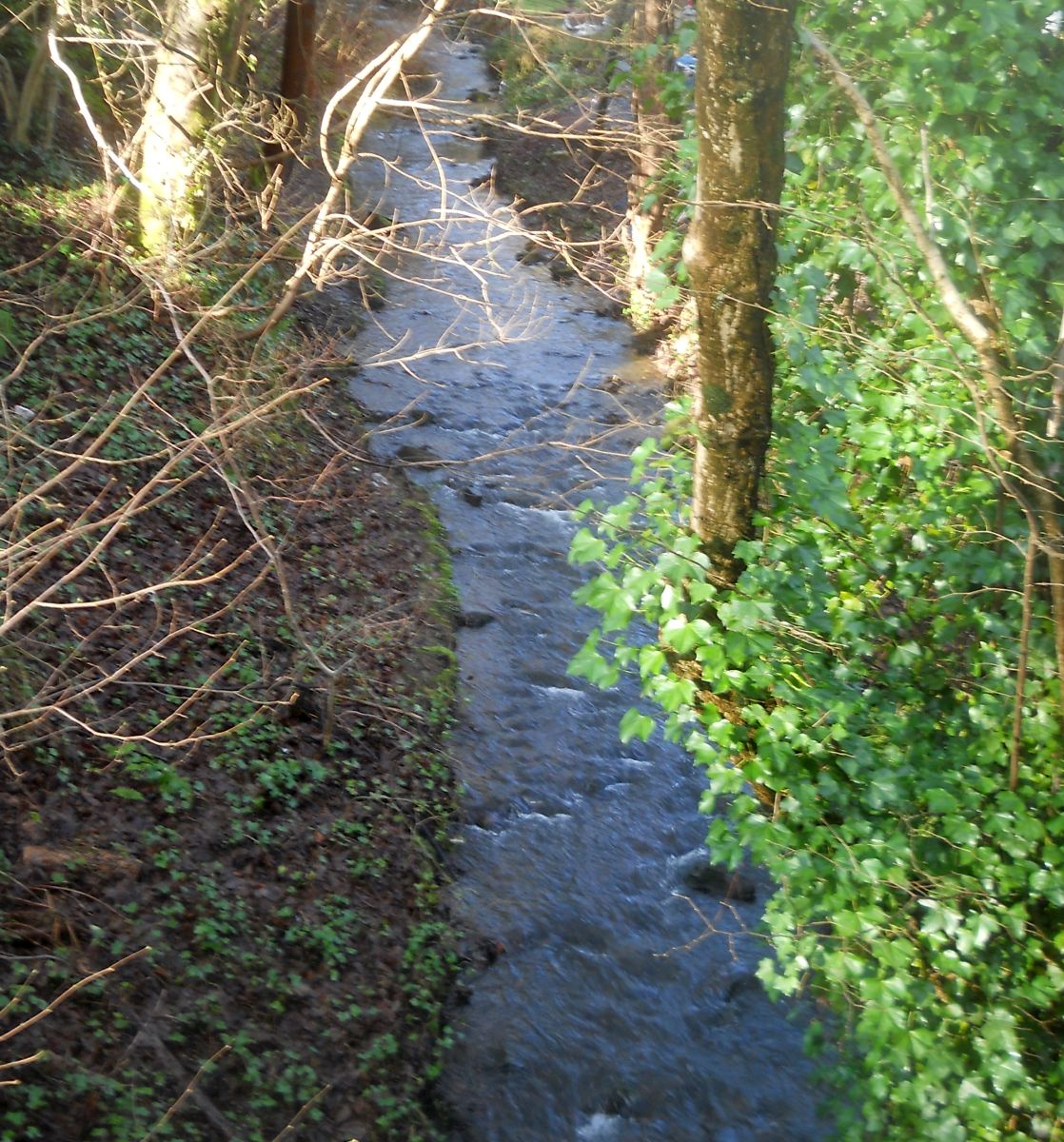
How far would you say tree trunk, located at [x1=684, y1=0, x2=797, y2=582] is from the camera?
448 centimetres

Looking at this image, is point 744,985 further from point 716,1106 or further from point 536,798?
point 536,798

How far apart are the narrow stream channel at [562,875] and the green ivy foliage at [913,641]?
40.3 inches

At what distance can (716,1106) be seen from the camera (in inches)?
254

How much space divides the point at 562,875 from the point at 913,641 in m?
3.53

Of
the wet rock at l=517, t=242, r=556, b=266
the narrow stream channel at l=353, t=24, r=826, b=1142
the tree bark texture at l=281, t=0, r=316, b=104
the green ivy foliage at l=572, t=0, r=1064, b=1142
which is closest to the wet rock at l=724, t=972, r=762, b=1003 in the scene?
the narrow stream channel at l=353, t=24, r=826, b=1142

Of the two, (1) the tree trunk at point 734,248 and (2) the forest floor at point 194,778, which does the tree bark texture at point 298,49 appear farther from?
(1) the tree trunk at point 734,248

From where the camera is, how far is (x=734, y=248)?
15.7 feet

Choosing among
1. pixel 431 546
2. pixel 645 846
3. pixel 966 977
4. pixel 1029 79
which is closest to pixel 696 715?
pixel 966 977

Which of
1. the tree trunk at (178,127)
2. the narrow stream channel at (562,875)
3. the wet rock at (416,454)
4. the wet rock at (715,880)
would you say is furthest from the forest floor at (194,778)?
the wet rock at (416,454)

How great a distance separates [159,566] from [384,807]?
230 cm

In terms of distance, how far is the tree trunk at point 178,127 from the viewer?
915 cm

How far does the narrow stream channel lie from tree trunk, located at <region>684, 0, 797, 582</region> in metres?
0.83

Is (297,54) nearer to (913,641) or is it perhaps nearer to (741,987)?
(913,641)

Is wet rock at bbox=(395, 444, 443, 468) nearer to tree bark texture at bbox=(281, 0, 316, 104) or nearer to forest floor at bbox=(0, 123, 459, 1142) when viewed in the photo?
forest floor at bbox=(0, 123, 459, 1142)
